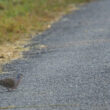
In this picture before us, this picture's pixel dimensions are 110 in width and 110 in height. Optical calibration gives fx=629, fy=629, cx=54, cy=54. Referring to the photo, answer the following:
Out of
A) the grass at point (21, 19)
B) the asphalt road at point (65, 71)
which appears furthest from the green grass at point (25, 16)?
the asphalt road at point (65, 71)

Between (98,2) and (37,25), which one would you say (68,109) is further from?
(98,2)

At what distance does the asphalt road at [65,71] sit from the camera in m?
8.68

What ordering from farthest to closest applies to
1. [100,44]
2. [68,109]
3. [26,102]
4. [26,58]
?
[100,44] → [26,58] → [26,102] → [68,109]

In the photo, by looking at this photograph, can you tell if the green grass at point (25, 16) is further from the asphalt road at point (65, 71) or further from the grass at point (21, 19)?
the asphalt road at point (65, 71)

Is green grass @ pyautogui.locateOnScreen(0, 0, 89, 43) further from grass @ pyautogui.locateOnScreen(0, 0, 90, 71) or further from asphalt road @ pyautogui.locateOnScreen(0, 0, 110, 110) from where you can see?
asphalt road @ pyautogui.locateOnScreen(0, 0, 110, 110)

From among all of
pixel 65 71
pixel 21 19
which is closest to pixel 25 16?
pixel 21 19

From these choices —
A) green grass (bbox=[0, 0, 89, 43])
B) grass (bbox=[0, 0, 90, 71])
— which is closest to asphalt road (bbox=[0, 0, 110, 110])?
grass (bbox=[0, 0, 90, 71])

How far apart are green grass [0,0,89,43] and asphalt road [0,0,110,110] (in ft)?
2.05

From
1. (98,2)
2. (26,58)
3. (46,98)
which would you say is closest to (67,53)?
(26,58)

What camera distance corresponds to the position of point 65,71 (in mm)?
11375

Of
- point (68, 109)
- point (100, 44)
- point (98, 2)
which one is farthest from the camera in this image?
point (98, 2)

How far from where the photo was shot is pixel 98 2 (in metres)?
30.3

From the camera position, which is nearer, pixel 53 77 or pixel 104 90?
pixel 104 90

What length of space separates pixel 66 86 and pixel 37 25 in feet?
31.7
